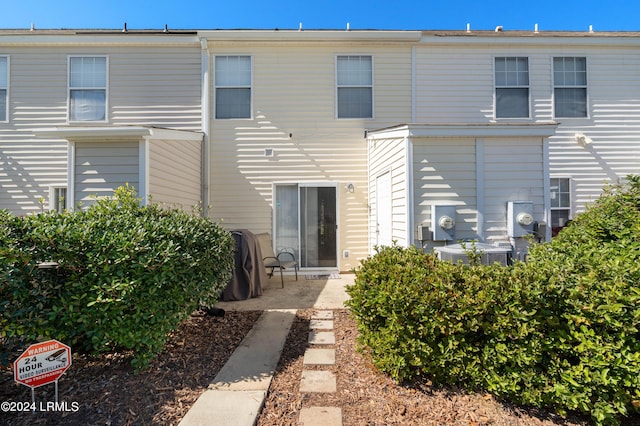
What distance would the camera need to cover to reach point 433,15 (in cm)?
787

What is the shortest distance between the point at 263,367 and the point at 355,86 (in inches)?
239

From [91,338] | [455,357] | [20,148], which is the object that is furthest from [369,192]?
[20,148]

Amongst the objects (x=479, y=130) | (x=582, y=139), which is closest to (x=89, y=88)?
(x=479, y=130)

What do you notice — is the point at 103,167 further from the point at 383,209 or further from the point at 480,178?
the point at 480,178

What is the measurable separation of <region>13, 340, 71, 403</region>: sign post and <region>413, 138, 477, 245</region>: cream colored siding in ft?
13.7

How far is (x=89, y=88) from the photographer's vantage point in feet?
22.6

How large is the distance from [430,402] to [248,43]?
23.8ft

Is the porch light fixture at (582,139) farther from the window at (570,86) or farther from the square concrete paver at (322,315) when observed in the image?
the square concrete paver at (322,315)

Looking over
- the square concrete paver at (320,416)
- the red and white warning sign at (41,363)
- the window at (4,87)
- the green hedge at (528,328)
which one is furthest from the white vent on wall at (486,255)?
the window at (4,87)

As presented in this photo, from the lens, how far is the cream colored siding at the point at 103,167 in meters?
5.14

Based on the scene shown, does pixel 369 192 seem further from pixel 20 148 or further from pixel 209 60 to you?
pixel 20 148

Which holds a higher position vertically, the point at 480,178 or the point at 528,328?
the point at 480,178

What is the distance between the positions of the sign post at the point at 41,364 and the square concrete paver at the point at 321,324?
235 centimetres

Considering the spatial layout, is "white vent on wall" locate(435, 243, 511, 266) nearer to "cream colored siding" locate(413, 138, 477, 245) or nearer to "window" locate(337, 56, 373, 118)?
"cream colored siding" locate(413, 138, 477, 245)
